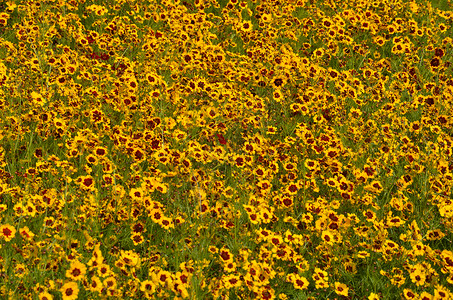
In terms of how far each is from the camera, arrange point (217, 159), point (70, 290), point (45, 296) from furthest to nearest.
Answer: point (217, 159) → point (70, 290) → point (45, 296)

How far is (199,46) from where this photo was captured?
18.0ft

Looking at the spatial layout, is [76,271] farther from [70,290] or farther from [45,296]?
[45,296]

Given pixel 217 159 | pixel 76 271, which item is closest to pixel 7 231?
pixel 76 271

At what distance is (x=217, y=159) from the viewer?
4105mm

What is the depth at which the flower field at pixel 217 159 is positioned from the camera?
3.18 meters

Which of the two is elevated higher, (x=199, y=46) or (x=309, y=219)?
(x=199, y=46)

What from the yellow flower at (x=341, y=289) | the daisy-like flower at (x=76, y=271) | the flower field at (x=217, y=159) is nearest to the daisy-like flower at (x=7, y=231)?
the flower field at (x=217, y=159)

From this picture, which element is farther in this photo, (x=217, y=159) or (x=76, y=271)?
(x=217, y=159)

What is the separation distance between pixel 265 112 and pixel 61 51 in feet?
7.46

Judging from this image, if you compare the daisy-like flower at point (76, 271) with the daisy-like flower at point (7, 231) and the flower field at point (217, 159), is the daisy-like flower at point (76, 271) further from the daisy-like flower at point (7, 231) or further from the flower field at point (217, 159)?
the daisy-like flower at point (7, 231)

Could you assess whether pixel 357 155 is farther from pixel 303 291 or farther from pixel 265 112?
pixel 303 291

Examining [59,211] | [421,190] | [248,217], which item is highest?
[421,190]

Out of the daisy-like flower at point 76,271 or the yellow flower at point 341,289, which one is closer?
the daisy-like flower at point 76,271

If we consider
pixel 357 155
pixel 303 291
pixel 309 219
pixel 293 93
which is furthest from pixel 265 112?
pixel 303 291
